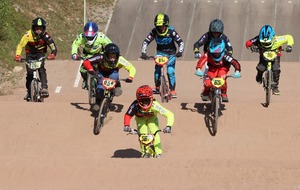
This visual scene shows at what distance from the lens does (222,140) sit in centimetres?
1582

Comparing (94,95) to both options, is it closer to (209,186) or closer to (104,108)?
(104,108)

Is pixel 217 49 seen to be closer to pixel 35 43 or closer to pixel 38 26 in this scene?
pixel 38 26

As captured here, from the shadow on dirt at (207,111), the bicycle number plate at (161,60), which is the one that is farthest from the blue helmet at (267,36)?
the bicycle number plate at (161,60)

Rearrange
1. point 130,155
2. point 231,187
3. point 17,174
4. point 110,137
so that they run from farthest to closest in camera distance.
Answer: point 110,137, point 130,155, point 17,174, point 231,187

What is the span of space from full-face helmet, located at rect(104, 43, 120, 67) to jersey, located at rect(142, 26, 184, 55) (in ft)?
8.25

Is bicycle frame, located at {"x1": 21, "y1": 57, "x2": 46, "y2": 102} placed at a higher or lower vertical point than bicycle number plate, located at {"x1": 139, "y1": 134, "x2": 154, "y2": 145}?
higher

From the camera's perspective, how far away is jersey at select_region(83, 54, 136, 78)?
53.9ft

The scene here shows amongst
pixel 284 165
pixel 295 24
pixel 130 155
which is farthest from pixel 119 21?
pixel 284 165

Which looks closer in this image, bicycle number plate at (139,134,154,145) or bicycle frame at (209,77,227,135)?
bicycle number plate at (139,134,154,145)

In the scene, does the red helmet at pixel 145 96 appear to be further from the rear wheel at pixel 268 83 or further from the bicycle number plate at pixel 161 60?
the bicycle number plate at pixel 161 60

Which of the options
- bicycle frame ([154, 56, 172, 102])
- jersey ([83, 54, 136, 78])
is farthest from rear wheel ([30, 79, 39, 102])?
bicycle frame ([154, 56, 172, 102])

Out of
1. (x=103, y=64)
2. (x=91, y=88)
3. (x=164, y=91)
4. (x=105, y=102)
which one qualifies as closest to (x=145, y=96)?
(x=105, y=102)

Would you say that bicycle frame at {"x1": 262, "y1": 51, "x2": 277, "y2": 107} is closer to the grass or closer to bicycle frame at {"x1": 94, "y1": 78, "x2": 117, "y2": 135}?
bicycle frame at {"x1": 94, "y1": 78, "x2": 117, "y2": 135}

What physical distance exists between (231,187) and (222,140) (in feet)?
13.5
